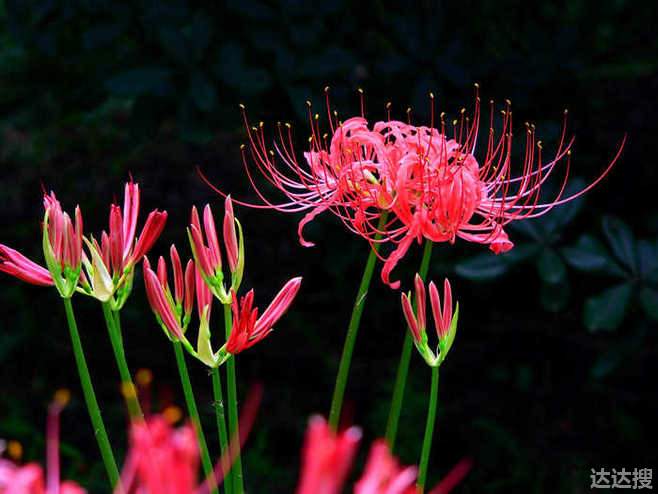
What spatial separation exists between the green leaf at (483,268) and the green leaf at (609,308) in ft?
0.58

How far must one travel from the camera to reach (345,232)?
2.17 m

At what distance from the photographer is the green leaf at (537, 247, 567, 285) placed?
178 cm

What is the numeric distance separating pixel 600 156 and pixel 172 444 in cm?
201

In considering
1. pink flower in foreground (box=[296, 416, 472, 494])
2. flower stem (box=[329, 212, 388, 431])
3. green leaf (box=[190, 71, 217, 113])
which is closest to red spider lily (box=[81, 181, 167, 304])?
flower stem (box=[329, 212, 388, 431])

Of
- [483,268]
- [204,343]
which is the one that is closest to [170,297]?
[204,343]

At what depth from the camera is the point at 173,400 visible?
272 cm

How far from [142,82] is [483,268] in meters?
0.76

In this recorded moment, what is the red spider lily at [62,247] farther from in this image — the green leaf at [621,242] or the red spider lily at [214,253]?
the green leaf at [621,242]

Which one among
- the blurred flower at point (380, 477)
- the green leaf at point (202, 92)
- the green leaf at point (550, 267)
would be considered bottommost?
the blurred flower at point (380, 477)

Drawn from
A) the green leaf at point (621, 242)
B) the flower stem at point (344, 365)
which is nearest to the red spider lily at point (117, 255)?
the flower stem at point (344, 365)

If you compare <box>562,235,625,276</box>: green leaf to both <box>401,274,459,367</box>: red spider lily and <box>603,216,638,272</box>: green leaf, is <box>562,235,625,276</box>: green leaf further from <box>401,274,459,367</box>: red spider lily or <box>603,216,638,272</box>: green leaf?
<box>401,274,459,367</box>: red spider lily

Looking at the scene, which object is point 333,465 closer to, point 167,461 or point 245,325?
point 167,461

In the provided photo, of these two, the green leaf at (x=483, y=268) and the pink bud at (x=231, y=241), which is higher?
the green leaf at (x=483, y=268)

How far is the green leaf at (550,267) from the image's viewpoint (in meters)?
1.78
